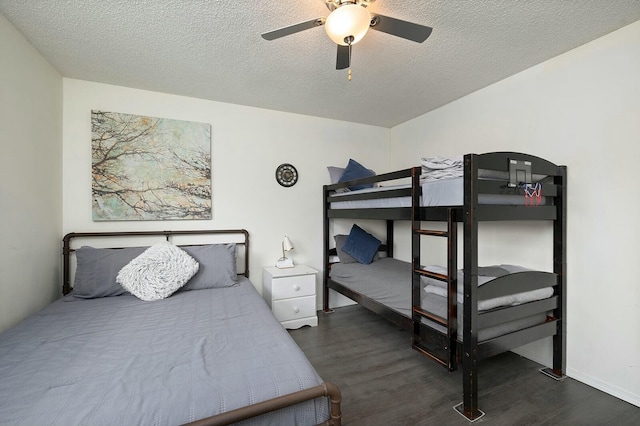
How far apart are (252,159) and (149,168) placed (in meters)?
1.07

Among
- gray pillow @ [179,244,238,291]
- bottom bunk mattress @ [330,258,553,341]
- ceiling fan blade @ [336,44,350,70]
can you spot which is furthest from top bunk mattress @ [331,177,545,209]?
gray pillow @ [179,244,238,291]

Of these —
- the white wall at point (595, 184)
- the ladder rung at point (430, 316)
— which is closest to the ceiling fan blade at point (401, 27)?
the white wall at point (595, 184)

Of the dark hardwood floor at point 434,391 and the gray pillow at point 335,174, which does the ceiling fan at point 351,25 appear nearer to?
the gray pillow at point 335,174

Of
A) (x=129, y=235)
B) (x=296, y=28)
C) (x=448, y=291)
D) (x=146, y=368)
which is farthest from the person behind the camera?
(x=129, y=235)

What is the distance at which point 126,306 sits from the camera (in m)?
2.05

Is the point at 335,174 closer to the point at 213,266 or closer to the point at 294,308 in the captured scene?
the point at 294,308

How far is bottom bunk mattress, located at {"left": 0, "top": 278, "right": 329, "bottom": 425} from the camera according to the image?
998 millimetres

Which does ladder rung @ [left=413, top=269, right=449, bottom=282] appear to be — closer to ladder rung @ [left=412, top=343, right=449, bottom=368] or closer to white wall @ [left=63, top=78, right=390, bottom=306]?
ladder rung @ [left=412, top=343, right=449, bottom=368]

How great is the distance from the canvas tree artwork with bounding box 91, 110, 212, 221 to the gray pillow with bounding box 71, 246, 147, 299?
44 centimetres

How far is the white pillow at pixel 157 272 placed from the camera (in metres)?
2.22

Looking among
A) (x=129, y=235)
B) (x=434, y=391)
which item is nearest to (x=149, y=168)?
(x=129, y=235)

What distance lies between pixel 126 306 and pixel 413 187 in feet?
7.77

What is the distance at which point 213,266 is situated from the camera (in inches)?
102

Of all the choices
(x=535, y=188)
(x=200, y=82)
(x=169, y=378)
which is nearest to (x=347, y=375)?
(x=169, y=378)
